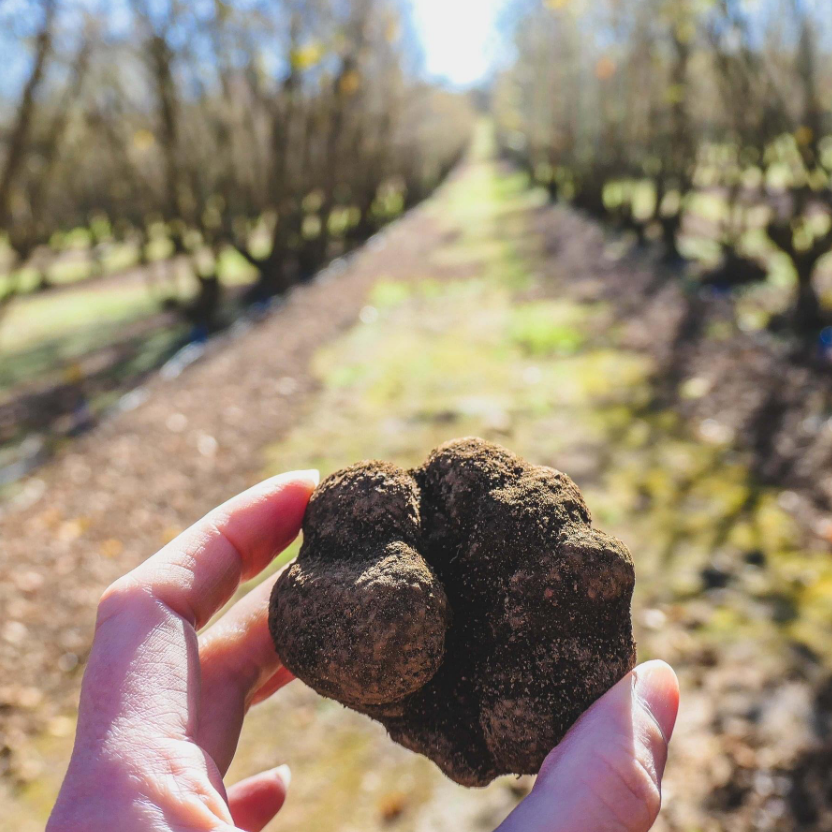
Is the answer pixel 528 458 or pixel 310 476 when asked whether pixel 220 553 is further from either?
pixel 528 458

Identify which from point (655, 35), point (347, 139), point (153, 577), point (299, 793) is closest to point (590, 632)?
point (153, 577)

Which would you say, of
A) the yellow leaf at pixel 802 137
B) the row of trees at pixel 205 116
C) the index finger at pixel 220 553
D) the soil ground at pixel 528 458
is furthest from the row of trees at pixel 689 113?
the index finger at pixel 220 553

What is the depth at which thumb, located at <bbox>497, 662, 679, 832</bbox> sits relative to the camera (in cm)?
151

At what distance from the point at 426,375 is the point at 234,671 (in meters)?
6.16

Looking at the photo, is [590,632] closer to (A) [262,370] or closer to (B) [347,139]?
(A) [262,370]

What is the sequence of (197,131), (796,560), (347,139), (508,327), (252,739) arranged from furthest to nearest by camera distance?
(347,139)
(197,131)
(508,327)
(796,560)
(252,739)

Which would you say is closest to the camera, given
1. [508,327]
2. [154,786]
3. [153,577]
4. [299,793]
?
[154,786]

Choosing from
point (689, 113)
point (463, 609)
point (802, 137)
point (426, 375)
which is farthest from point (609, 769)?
point (689, 113)

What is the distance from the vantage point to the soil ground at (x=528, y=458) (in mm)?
3311

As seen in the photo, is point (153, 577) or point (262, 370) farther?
point (262, 370)

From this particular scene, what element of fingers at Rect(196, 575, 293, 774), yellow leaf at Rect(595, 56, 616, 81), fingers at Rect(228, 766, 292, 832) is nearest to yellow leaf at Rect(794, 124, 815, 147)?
fingers at Rect(196, 575, 293, 774)

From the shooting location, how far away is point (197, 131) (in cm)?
1503

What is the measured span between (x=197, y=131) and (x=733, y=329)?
41.6ft

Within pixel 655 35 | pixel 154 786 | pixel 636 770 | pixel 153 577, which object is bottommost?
pixel 636 770
